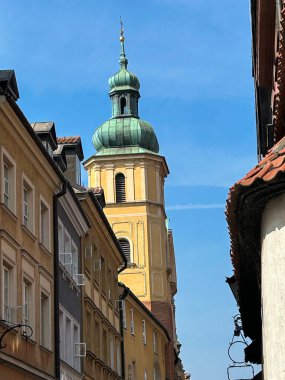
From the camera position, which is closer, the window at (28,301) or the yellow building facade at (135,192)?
the window at (28,301)

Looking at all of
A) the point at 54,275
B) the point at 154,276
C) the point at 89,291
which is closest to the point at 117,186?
the point at 154,276

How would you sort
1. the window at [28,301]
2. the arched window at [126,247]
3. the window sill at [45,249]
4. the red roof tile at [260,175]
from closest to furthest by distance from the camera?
the red roof tile at [260,175]
the window at [28,301]
the window sill at [45,249]
the arched window at [126,247]

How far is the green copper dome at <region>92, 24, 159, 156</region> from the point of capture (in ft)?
267

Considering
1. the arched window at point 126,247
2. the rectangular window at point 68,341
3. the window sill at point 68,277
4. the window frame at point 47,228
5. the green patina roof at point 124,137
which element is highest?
the green patina roof at point 124,137

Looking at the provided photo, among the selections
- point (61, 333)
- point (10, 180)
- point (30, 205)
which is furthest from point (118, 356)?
point (10, 180)

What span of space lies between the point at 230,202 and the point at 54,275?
17427mm

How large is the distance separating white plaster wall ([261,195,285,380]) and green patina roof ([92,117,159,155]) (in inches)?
2870

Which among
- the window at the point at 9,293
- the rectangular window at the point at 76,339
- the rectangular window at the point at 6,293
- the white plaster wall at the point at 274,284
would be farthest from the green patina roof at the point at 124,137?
the white plaster wall at the point at 274,284

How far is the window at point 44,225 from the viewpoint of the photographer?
24.1 meters

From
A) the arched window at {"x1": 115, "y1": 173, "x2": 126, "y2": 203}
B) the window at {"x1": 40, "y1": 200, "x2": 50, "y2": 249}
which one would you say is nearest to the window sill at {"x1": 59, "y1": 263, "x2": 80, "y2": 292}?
the window at {"x1": 40, "y1": 200, "x2": 50, "y2": 249}

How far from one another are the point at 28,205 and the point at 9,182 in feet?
6.69

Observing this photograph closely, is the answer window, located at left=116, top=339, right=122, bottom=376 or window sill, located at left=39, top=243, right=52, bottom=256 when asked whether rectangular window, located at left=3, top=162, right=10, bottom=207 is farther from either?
window, located at left=116, top=339, right=122, bottom=376

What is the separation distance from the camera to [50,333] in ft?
78.5

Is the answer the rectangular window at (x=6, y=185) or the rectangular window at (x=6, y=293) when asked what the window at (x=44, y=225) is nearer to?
the rectangular window at (x=6, y=185)
